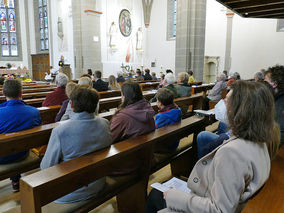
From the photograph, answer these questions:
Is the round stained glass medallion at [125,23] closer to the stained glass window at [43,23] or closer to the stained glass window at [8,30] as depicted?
the stained glass window at [43,23]

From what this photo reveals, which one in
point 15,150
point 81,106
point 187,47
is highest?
point 187,47

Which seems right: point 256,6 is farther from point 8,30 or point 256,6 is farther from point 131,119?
point 8,30

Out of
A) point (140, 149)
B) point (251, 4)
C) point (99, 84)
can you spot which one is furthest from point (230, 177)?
point (99, 84)

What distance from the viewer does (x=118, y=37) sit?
47.6ft

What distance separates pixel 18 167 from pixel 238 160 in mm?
2220

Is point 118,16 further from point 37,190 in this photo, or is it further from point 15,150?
point 37,190

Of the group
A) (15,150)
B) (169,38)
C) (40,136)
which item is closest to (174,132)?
(40,136)

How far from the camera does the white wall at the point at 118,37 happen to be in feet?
44.4

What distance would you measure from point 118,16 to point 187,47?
6.18 metres

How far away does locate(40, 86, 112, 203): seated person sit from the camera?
172 centimetres

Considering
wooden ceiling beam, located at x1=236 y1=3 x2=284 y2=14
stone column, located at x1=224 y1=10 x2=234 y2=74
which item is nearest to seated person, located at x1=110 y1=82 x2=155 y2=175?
wooden ceiling beam, located at x1=236 y1=3 x2=284 y2=14

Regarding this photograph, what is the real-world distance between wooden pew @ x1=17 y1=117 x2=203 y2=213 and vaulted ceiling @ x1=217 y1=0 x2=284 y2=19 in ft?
10.1

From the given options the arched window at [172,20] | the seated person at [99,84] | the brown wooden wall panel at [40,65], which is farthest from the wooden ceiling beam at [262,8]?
the brown wooden wall panel at [40,65]

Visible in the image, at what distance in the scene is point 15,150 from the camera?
7.25 feet
